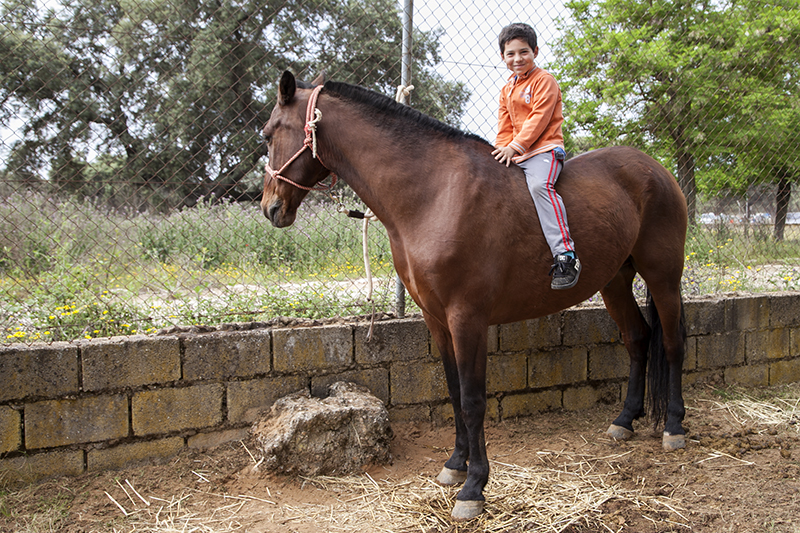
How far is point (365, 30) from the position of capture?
3820 millimetres

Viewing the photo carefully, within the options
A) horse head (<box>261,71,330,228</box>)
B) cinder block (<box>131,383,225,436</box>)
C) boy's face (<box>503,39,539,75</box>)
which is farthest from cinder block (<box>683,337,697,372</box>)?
cinder block (<box>131,383,225,436</box>)

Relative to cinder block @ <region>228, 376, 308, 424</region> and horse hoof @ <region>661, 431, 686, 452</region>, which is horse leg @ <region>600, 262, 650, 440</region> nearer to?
horse hoof @ <region>661, 431, 686, 452</region>

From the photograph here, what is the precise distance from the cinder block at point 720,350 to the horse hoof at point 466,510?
308 centimetres

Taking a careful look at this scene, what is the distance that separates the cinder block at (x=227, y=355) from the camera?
318 cm

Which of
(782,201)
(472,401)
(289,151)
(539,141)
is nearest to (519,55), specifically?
(539,141)

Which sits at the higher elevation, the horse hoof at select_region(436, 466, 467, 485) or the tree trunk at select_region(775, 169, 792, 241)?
the tree trunk at select_region(775, 169, 792, 241)

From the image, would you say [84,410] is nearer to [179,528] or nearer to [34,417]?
[34,417]

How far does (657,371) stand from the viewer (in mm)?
3855

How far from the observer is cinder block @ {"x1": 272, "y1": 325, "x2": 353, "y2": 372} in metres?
3.37

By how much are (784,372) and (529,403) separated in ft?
9.87

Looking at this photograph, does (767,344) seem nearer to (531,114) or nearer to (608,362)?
(608,362)

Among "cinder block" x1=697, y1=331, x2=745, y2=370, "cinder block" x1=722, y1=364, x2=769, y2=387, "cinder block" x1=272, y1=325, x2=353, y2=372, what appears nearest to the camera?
"cinder block" x1=272, y1=325, x2=353, y2=372

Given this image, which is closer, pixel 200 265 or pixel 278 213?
pixel 278 213

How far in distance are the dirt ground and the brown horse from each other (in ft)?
1.01
